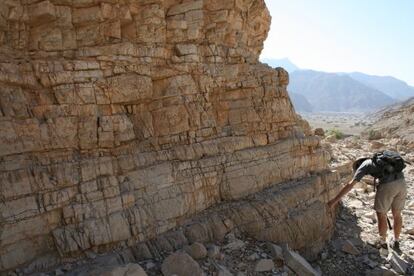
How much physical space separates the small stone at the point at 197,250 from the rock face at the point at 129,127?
2.22 ft

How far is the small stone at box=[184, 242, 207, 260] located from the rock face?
68 centimetres

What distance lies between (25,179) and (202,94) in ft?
13.3

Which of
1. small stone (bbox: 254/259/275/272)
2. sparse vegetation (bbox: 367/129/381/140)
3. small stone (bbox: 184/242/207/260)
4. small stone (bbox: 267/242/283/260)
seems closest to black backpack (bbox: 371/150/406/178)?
small stone (bbox: 267/242/283/260)

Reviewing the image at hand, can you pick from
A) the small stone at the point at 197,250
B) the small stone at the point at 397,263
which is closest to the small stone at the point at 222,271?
the small stone at the point at 197,250

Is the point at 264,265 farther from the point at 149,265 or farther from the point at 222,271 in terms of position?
the point at 149,265

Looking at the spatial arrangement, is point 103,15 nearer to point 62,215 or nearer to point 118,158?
point 118,158

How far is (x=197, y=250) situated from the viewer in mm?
7129

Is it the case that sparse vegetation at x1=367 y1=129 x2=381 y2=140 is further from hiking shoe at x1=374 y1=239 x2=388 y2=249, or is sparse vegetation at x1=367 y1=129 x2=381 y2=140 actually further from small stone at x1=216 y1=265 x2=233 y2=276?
small stone at x1=216 y1=265 x2=233 y2=276

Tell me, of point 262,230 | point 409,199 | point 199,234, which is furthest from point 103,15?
point 409,199

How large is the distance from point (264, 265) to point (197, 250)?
4.58 ft

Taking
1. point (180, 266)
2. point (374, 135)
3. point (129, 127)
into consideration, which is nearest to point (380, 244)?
point (180, 266)

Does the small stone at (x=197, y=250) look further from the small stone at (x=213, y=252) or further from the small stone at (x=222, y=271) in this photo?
the small stone at (x=222, y=271)

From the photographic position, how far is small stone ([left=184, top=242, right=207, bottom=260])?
7.09 metres

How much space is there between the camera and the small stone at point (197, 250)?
23.3ft
